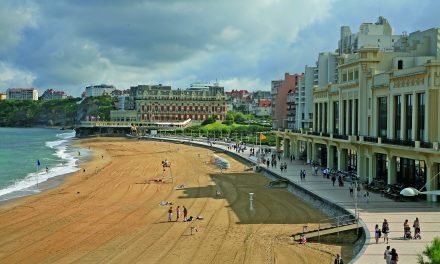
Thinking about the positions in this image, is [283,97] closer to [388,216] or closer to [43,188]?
[43,188]

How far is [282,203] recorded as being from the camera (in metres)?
36.8

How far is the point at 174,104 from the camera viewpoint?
548 ft

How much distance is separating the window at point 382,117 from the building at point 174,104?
125542 millimetres

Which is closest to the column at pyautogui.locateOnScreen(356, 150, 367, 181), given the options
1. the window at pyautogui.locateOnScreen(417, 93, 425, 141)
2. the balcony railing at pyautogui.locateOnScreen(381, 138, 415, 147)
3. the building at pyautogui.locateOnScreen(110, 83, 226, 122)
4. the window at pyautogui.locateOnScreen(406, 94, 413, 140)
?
the balcony railing at pyautogui.locateOnScreen(381, 138, 415, 147)

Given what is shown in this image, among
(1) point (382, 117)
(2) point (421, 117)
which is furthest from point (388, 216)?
(1) point (382, 117)

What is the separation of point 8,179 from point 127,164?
1761 cm

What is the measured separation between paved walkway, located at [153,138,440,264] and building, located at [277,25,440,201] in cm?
280

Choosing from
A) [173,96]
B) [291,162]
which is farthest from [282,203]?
[173,96]

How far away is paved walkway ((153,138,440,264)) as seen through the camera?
21.4m

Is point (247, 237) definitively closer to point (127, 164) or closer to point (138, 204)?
point (138, 204)

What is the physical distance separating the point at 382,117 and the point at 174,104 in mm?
129107

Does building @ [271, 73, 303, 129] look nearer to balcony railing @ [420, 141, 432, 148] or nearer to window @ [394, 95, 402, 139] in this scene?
window @ [394, 95, 402, 139]

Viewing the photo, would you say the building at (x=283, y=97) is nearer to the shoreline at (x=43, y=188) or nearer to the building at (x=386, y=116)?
the building at (x=386, y=116)

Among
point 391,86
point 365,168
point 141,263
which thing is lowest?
point 141,263
